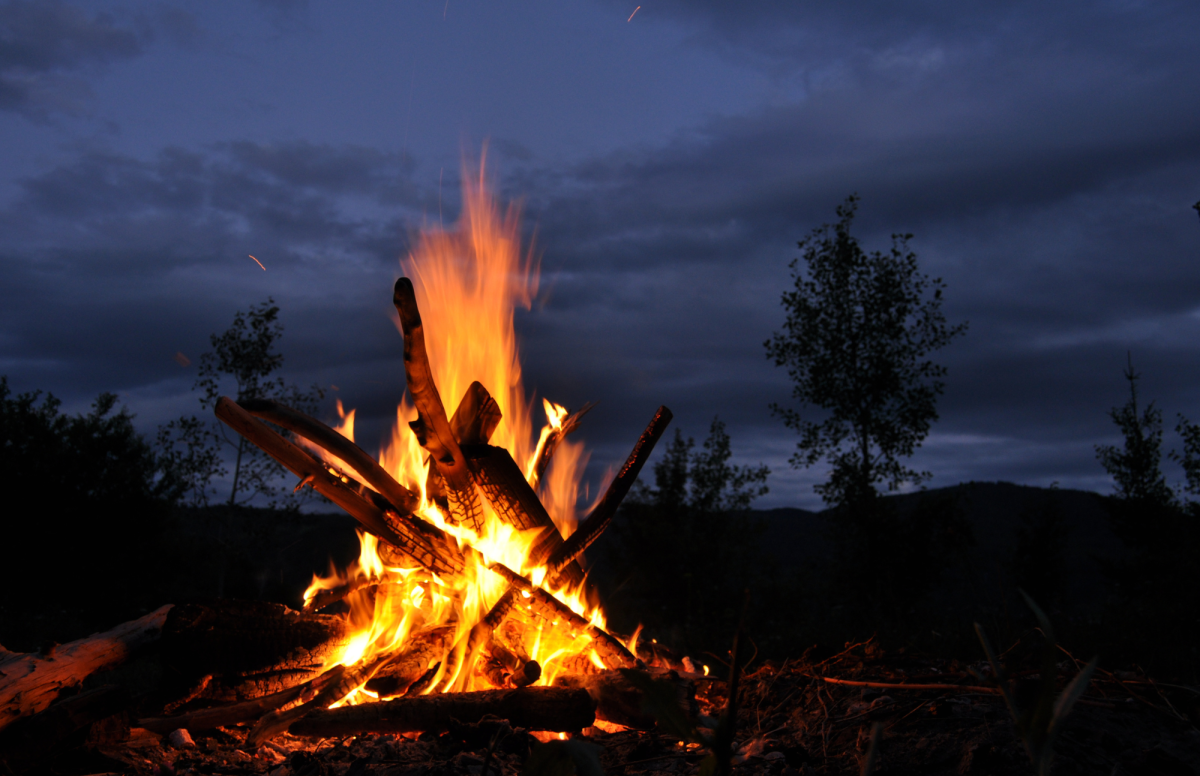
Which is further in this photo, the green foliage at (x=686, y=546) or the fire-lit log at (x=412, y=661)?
the green foliage at (x=686, y=546)

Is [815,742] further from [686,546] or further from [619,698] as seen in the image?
[686,546]

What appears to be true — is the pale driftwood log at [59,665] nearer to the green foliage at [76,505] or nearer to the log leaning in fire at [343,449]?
the log leaning in fire at [343,449]

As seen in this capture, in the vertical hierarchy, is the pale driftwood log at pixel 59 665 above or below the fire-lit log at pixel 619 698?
above

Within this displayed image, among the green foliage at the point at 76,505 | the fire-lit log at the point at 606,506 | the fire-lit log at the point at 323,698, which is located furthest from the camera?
the green foliage at the point at 76,505

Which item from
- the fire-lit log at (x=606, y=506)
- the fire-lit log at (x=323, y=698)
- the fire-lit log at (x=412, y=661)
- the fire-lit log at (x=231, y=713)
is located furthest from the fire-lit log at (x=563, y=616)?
the fire-lit log at (x=231, y=713)

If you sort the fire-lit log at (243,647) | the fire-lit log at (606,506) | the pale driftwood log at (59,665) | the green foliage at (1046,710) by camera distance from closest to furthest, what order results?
1. the green foliage at (1046,710)
2. the pale driftwood log at (59,665)
3. the fire-lit log at (243,647)
4. the fire-lit log at (606,506)

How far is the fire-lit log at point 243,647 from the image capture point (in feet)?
11.6

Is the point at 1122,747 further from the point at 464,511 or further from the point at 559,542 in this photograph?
the point at 464,511

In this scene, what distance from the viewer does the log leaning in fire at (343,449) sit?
12.8 feet

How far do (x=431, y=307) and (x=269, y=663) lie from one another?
2.27 metres

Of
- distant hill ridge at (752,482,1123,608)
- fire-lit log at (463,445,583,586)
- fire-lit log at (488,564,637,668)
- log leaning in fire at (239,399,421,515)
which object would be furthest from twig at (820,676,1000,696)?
distant hill ridge at (752,482,1123,608)

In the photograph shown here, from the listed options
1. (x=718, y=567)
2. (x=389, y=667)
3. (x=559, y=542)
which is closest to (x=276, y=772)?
(x=389, y=667)

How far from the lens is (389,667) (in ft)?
12.4

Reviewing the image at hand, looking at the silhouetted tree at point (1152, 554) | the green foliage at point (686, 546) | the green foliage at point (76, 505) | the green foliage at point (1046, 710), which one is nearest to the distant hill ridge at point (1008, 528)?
the silhouetted tree at point (1152, 554)
